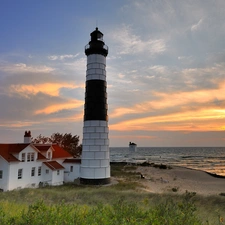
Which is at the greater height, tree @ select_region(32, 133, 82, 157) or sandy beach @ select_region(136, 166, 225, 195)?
tree @ select_region(32, 133, 82, 157)

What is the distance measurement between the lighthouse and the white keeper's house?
425cm

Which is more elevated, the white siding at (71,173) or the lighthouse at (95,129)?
the lighthouse at (95,129)

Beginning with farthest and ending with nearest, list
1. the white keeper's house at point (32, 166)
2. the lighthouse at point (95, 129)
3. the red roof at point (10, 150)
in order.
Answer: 1. the lighthouse at point (95, 129)
2. the red roof at point (10, 150)
3. the white keeper's house at point (32, 166)

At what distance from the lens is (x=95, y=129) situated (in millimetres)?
24719

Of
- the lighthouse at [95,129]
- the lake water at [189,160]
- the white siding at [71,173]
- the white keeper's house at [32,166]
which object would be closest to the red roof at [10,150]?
the white keeper's house at [32,166]

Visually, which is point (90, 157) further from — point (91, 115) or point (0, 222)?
point (0, 222)

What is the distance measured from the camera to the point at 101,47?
1048 inches

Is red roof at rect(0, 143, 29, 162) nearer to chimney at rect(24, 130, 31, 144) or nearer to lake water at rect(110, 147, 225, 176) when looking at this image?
chimney at rect(24, 130, 31, 144)

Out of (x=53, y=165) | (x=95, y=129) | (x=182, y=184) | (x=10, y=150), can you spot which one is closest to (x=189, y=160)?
(x=182, y=184)

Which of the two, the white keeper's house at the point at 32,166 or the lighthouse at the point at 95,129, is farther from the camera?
the lighthouse at the point at 95,129

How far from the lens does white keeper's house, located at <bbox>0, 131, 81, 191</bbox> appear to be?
74.0 feet

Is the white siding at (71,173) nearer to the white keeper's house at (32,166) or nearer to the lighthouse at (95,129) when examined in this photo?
the white keeper's house at (32,166)

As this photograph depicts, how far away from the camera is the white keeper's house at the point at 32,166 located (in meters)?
22.5

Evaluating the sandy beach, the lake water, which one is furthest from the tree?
the lake water
